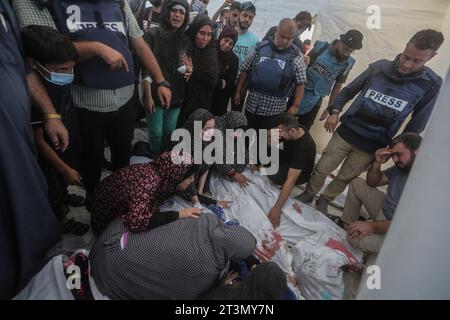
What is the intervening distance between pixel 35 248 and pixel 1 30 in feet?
2.90

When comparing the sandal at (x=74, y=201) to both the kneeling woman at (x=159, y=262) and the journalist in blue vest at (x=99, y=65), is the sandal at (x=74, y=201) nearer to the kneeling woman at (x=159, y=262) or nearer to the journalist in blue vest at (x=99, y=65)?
the journalist in blue vest at (x=99, y=65)

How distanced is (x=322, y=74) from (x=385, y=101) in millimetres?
821

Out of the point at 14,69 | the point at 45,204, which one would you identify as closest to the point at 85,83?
the point at 14,69

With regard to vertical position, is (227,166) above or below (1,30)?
below

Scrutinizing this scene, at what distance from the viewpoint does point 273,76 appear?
7.35ft

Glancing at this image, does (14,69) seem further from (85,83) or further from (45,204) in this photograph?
Result: (45,204)

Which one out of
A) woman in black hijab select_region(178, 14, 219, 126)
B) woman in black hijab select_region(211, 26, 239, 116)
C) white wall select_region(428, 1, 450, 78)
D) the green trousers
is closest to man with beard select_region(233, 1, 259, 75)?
woman in black hijab select_region(211, 26, 239, 116)

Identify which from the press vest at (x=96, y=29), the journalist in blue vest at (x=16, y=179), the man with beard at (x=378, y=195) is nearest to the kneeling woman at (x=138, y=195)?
the journalist in blue vest at (x=16, y=179)

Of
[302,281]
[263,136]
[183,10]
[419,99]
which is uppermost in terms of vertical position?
[183,10]

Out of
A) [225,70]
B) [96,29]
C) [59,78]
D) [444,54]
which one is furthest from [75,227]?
[444,54]

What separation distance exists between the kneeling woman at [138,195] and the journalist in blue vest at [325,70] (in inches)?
61.2

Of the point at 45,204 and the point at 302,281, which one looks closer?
the point at 45,204

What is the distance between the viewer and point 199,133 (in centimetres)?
185
